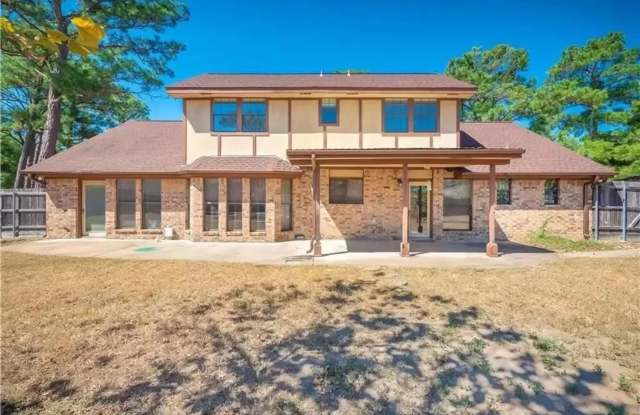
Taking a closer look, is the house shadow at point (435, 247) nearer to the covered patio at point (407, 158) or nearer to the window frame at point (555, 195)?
the covered patio at point (407, 158)

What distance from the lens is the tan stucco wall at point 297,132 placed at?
12.2m

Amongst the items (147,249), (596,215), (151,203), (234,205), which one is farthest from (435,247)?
(151,203)

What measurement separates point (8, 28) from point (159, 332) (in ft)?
12.6

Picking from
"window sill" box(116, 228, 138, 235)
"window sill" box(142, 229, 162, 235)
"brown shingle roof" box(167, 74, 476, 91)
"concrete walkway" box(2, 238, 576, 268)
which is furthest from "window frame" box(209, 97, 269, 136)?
"window sill" box(116, 228, 138, 235)

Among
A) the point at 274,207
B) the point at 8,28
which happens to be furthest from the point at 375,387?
the point at 274,207

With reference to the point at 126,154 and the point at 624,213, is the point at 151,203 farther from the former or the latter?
the point at 624,213

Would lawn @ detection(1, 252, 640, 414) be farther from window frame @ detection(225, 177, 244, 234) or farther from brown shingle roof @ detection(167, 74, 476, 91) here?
brown shingle roof @ detection(167, 74, 476, 91)

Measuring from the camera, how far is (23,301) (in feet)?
17.6

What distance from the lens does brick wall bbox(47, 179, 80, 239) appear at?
12516mm

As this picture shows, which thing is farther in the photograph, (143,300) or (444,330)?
(143,300)

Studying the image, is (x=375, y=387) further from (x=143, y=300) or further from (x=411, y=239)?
(x=411, y=239)

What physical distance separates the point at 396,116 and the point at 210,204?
8067 mm

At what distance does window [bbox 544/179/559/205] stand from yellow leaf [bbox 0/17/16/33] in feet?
50.5

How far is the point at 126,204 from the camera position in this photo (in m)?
12.5
